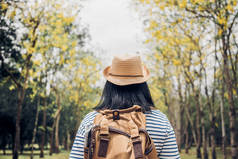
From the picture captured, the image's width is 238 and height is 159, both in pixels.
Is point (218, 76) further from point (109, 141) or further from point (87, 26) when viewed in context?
point (109, 141)

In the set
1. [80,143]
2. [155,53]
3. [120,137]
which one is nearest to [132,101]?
[120,137]

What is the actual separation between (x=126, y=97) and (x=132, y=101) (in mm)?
58

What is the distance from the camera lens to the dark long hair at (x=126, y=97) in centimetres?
201

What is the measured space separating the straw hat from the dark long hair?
46 millimetres

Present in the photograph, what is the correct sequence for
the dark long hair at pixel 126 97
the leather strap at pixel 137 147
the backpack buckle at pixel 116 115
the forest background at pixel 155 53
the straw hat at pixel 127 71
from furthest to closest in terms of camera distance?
the forest background at pixel 155 53 → the straw hat at pixel 127 71 → the dark long hair at pixel 126 97 → the backpack buckle at pixel 116 115 → the leather strap at pixel 137 147

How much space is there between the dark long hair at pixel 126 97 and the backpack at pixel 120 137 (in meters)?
0.09

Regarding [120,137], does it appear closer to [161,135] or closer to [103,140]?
[103,140]

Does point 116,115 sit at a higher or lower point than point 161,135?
higher

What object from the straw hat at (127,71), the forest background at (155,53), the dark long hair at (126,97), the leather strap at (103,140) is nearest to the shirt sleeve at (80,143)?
the dark long hair at (126,97)

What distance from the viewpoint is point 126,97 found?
2051 mm

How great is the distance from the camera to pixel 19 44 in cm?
1673

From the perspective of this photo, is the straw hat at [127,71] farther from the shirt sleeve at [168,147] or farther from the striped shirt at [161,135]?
the shirt sleeve at [168,147]

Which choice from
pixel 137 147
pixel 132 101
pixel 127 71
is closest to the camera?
pixel 137 147

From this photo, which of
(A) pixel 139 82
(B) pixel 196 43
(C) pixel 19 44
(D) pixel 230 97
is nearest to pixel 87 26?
(C) pixel 19 44
